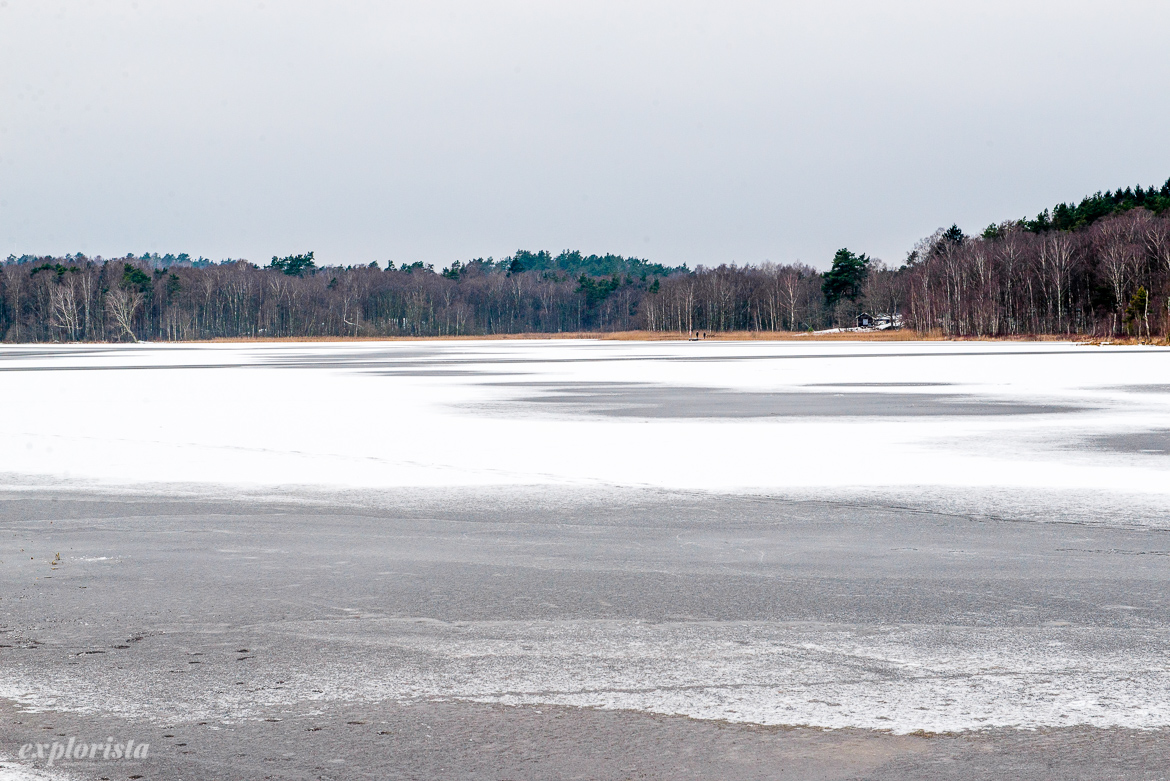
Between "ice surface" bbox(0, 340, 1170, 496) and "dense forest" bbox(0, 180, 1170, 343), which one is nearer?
"ice surface" bbox(0, 340, 1170, 496)

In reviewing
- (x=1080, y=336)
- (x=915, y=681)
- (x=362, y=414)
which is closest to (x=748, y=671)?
(x=915, y=681)

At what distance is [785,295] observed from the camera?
166250 mm

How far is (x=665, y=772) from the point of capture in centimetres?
441

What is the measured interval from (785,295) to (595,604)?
162015mm

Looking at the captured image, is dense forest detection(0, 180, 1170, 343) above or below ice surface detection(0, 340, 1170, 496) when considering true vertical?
above

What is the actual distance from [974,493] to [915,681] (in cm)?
682

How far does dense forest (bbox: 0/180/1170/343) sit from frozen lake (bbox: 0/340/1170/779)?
82092 mm

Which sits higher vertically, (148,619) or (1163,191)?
(1163,191)

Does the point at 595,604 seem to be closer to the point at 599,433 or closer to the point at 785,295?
the point at 599,433

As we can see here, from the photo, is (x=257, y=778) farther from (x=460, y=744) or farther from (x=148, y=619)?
(x=148, y=619)

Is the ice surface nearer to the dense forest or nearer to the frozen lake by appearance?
the frozen lake

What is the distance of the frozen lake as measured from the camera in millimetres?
4770

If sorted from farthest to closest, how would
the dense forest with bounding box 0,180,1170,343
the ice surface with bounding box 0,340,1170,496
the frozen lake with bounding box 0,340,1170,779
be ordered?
the dense forest with bounding box 0,180,1170,343, the ice surface with bounding box 0,340,1170,496, the frozen lake with bounding box 0,340,1170,779

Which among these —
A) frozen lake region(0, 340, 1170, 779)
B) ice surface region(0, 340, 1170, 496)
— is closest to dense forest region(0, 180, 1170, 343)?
ice surface region(0, 340, 1170, 496)
